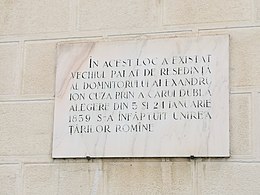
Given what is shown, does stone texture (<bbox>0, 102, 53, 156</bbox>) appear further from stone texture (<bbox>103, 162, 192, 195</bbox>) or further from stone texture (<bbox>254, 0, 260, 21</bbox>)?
stone texture (<bbox>254, 0, 260, 21</bbox>)

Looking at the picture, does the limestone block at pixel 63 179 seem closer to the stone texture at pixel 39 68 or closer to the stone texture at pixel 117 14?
the stone texture at pixel 39 68

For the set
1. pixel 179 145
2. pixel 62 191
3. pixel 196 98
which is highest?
pixel 196 98

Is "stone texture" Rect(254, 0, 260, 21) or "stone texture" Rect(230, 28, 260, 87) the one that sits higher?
"stone texture" Rect(254, 0, 260, 21)

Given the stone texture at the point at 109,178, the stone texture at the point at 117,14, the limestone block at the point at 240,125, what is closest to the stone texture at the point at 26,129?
the stone texture at the point at 109,178

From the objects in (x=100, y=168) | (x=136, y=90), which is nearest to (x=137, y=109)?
(x=136, y=90)

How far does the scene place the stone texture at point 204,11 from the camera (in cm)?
395

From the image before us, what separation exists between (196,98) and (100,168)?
0.63 m

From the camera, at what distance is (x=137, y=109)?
12.9 ft

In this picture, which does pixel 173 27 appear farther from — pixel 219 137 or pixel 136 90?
pixel 219 137

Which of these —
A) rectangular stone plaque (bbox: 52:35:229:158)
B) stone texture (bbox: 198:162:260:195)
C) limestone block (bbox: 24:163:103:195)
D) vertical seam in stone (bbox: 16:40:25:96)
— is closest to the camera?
stone texture (bbox: 198:162:260:195)

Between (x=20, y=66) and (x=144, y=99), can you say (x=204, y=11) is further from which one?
(x=20, y=66)

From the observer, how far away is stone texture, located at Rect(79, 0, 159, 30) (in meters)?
4.08

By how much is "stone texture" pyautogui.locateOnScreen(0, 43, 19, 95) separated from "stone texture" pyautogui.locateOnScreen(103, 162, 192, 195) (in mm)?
725

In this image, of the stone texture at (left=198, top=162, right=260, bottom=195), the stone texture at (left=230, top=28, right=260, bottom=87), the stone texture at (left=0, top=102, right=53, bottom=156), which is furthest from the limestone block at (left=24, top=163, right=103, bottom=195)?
the stone texture at (left=230, top=28, right=260, bottom=87)
